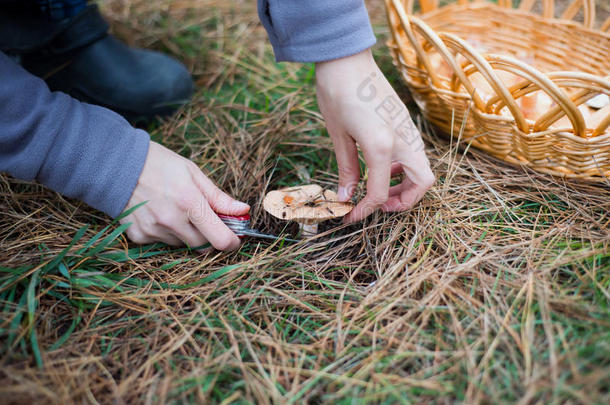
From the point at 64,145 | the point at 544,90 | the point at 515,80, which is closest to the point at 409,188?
the point at 544,90

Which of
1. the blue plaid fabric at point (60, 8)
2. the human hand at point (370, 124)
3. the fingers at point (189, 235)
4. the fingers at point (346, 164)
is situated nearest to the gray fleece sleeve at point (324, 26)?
the human hand at point (370, 124)

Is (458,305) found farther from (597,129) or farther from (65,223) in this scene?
(65,223)

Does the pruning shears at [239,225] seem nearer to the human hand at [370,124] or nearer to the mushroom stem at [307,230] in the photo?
the mushroom stem at [307,230]

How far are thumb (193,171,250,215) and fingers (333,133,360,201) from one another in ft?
0.88

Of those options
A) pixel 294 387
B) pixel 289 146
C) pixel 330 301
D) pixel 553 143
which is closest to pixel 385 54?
pixel 289 146

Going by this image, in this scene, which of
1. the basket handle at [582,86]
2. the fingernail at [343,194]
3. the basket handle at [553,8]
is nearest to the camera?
the basket handle at [582,86]

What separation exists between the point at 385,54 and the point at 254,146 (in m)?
0.86

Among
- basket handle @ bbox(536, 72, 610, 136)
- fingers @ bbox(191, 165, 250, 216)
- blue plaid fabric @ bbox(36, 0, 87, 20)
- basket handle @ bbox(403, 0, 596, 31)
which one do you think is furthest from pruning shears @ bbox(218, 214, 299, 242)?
blue plaid fabric @ bbox(36, 0, 87, 20)

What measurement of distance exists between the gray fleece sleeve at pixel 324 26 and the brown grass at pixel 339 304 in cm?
48

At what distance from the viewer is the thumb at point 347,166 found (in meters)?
0.95

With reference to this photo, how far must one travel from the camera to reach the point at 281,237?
1.10 m

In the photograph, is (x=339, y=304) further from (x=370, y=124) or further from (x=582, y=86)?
(x=582, y=86)

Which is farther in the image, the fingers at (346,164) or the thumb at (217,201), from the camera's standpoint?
the thumb at (217,201)

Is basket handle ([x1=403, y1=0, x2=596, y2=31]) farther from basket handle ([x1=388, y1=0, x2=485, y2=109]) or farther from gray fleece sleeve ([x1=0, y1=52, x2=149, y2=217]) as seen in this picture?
gray fleece sleeve ([x1=0, y1=52, x2=149, y2=217])
